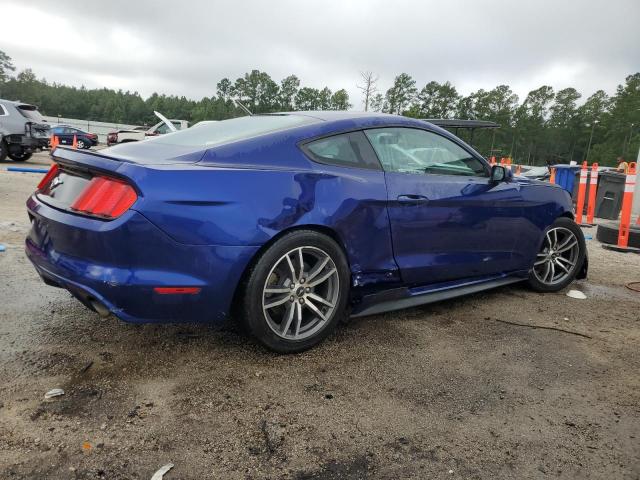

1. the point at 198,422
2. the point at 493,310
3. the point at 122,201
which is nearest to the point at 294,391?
the point at 198,422

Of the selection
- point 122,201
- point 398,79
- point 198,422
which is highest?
point 398,79

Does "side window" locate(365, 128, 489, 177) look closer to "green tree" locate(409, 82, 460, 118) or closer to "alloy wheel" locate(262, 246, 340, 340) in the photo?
"alloy wheel" locate(262, 246, 340, 340)

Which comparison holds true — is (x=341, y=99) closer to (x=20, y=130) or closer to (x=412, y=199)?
(x=20, y=130)

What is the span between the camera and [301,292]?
106 inches

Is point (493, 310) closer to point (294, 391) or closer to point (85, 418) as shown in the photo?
point (294, 391)

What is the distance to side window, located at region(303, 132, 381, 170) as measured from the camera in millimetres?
2785

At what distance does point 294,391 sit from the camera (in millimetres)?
2350

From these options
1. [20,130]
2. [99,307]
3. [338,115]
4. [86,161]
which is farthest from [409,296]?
[20,130]

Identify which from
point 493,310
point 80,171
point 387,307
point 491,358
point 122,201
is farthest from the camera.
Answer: point 493,310

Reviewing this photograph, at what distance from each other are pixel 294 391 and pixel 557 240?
3.19m

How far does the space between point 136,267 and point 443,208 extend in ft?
6.57

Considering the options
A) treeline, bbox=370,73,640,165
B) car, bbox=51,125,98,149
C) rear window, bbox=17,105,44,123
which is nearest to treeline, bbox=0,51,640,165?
treeline, bbox=370,73,640,165

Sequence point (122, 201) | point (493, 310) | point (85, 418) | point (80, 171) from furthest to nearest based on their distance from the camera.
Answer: point (493, 310), point (80, 171), point (122, 201), point (85, 418)

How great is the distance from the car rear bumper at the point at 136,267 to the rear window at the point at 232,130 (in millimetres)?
686
